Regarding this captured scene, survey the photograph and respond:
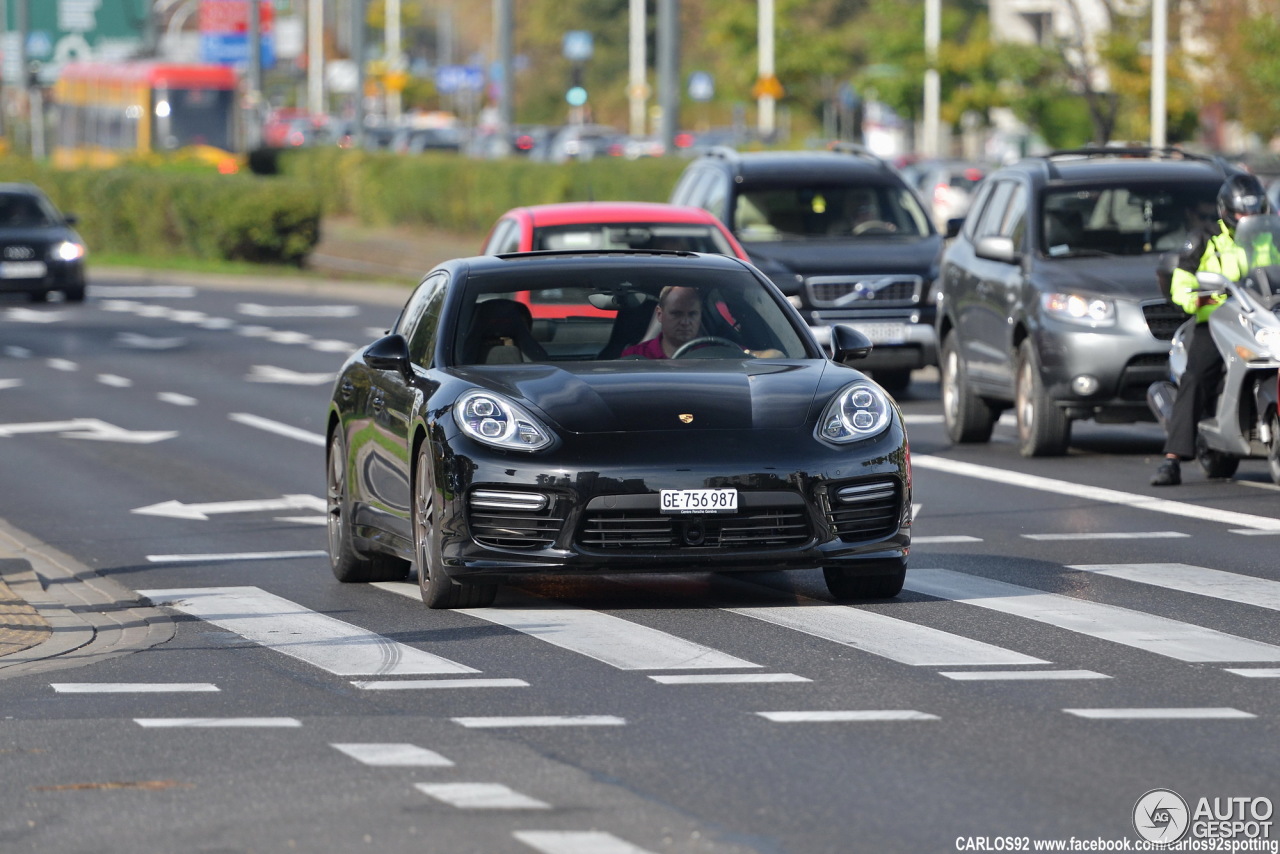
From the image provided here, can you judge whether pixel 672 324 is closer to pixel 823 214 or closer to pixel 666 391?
pixel 666 391

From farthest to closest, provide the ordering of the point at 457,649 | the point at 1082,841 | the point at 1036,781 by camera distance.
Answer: the point at 457,649, the point at 1036,781, the point at 1082,841

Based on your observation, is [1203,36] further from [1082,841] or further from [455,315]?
[1082,841]

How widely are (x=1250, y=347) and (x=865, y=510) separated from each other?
180 inches

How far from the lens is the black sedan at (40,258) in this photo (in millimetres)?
37000

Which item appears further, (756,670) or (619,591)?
(619,591)

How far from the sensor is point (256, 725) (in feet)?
26.0

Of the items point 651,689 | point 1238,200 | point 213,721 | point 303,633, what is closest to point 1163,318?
point 1238,200

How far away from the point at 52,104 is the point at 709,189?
5596 centimetres

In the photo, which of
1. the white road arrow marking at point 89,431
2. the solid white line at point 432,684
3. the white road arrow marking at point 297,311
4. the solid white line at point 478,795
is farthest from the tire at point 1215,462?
the white road arrow marking at point 297,311

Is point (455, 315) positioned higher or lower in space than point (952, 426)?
higher

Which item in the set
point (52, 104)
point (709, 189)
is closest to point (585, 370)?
point (709, 189)

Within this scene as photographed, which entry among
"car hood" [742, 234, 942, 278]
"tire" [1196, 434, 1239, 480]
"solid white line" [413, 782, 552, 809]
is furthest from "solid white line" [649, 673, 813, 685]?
"car hood" [742, 234, 942, 278]

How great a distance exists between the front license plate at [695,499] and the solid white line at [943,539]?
285 cm

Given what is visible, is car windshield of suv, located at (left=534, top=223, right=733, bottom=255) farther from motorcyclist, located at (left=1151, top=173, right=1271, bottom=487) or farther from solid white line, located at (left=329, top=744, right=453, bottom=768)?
solid white line, located at (left=329, top=744, right=453, bottom=768)
